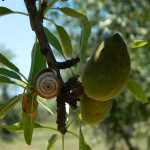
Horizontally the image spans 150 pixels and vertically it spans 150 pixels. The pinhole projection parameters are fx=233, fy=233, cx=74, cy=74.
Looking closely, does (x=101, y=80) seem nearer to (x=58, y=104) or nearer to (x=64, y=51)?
(x=58, y=104)

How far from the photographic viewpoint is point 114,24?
2.64 meters

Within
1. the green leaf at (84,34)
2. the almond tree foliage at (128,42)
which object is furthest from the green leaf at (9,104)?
the almond tree foliage at (128,42)

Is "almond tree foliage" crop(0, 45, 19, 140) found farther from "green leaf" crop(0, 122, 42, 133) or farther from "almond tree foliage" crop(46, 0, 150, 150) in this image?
"green leaf" crop(0, 122, 42, 133)

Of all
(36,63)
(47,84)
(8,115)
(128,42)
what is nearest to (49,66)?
(47,84)

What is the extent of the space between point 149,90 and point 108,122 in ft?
2.56

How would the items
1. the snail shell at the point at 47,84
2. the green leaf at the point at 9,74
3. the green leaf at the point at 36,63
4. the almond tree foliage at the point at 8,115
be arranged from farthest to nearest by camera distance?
the almond tree foliage at the point at 8,115 < the green leaf at the point at 36,63 < the green leaf at the point at 9,74 < the snail shell at the point at 47,84

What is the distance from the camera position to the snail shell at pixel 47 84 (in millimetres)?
571

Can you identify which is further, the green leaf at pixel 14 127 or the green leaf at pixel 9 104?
the green leaf at pixel 14 127

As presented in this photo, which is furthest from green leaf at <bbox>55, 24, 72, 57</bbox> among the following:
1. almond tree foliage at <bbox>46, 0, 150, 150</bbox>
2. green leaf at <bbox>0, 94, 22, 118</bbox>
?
almond tree foliage at <bbox>46, 0, 150, 150</bbox>

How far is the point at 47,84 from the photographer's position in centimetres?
57

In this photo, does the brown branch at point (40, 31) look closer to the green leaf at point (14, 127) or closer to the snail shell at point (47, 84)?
the snail shell at point (47, 84)

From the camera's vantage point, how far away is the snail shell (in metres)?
0.57

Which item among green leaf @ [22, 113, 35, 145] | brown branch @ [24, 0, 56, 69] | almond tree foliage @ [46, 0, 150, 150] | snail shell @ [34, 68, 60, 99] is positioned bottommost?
almond tree foliage @ [46, 0, 150, 150]

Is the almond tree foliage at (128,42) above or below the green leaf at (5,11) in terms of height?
below
